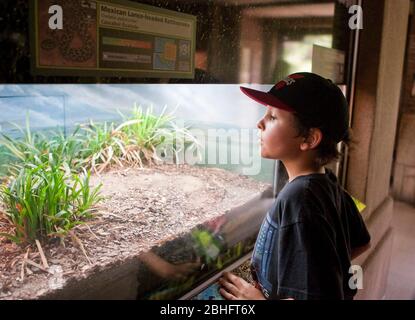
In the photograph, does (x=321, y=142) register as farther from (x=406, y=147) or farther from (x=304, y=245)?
(x=406, y=147)

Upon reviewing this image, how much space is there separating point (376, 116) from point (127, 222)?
187 cm

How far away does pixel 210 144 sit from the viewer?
1.73 metres

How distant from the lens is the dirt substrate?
1.12m

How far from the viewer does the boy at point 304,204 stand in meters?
1.01

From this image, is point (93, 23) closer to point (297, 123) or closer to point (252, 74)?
point (297, 123)

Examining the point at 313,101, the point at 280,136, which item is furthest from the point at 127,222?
the point at 313,101

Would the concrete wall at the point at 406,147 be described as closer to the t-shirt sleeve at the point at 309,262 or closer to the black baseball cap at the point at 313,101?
the black baseball cap at the point at 313,101

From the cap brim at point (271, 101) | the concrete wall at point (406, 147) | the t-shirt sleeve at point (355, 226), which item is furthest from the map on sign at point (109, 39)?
the concrete wall at point (406, 147)

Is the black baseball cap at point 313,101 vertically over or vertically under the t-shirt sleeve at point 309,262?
over

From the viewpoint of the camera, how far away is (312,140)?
3.92 ft

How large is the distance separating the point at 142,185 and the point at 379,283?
243 cm

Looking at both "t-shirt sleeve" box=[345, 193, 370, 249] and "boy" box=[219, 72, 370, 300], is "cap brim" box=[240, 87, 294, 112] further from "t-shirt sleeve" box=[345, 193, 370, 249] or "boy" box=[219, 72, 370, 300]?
"t-shirt sleeve" box=[345, 193, 370, 249]

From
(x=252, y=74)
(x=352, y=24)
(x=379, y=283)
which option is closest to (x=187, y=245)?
(x=252, y=74)
